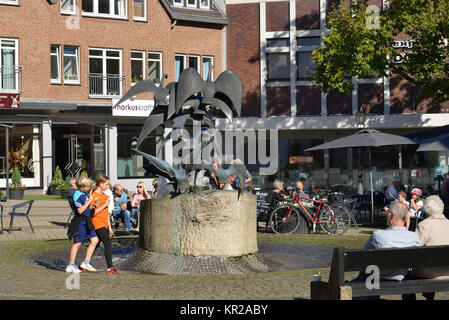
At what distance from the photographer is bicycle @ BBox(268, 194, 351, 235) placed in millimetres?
16969

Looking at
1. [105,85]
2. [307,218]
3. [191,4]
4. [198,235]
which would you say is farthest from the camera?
[191,4]

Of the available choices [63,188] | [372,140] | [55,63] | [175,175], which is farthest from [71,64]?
[175,175]

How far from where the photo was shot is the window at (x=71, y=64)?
32969 mm

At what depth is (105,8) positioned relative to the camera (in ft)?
111

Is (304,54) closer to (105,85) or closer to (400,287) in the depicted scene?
(105,85)

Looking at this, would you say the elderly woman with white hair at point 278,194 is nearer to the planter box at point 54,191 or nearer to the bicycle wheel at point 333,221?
the bicycle wheel at point 333,221

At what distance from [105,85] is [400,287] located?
28093 millimetres

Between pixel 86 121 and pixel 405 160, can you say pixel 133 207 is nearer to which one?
pixel 86 121

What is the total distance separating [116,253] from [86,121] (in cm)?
2163

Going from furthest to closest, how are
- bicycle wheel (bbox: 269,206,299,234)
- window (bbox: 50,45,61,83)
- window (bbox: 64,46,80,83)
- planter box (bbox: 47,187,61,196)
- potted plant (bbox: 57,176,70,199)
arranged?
window (bbox: 64,46,80,83), window (bbox: 50,45,61,83), planter box (bbox: 47,187,61,196), potted plant (bbox: 57,176,70,199), bicycle wheel (bbox: 269,206,299,234)

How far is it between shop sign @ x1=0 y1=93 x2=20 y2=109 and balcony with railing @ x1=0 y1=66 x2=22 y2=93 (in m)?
0.46

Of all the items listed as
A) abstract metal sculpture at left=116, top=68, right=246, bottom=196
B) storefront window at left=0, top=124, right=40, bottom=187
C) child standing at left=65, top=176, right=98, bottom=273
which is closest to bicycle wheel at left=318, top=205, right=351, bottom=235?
abstract metal sculpture at left=116, top=68, right=246, bottom=196

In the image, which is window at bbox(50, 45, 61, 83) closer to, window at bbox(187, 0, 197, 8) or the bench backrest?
window at bbox(187, 0, 197, 8)

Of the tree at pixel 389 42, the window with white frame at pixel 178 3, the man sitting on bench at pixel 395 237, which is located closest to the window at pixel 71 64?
the window with white frame at pixel 178 3
